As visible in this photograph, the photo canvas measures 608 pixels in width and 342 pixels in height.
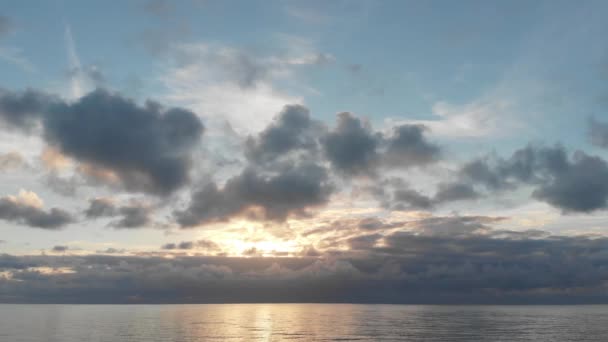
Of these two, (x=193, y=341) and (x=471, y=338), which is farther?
(x=471, y=338)

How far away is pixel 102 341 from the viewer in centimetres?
15988

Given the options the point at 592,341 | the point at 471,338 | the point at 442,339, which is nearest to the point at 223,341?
the point at 442,339

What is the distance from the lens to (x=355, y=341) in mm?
161375

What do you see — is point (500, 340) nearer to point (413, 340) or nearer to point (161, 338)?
point (413, 340)

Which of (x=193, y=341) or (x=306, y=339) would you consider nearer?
(x=193, y=341)

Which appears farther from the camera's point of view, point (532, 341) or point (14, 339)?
point (14, 339)

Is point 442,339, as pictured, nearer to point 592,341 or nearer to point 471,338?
point 471,338

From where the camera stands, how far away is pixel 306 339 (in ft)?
568

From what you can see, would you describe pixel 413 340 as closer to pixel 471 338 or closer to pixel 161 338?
pixel 471 338

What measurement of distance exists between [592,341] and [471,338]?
3941 centimetres

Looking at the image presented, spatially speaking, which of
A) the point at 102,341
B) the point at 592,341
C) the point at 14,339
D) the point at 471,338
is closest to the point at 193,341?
the point at 102,341

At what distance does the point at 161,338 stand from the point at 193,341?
54.6 feet

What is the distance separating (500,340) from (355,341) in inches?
1969

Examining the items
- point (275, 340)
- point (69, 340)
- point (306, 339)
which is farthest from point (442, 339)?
point (69, 340)
